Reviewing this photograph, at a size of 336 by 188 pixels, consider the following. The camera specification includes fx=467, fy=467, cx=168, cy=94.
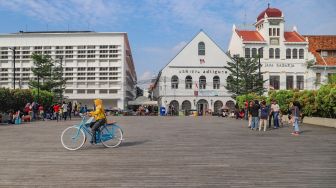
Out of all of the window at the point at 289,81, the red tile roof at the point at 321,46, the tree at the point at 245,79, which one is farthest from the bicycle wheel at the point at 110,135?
the red tile roof at the point at 321,46

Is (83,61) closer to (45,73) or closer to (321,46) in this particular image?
(45,73)

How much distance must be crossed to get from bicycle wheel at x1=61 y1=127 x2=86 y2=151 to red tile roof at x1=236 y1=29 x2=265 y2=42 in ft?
217

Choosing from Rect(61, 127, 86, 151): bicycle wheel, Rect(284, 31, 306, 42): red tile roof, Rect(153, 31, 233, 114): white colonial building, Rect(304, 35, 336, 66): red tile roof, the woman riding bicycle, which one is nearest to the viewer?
Rect(61, 127, 86, 151): bicycle wheel

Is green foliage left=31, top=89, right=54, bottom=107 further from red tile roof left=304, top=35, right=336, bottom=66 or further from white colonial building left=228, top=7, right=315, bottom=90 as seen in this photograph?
red tile roof left=304, top=35, right=336, bottom=66

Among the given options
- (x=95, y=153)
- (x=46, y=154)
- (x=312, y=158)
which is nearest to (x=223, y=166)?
(x=312, y=158)

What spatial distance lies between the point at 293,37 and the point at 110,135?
70014mm

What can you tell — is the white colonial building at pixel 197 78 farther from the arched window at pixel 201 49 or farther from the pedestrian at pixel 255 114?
the pedestrian at pixel 255 114

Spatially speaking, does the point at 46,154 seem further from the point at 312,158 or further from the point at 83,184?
the point at 312,158

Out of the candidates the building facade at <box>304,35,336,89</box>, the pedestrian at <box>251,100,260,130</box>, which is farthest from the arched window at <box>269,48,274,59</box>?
the pedestrian at <box>251,100,260,130</box>

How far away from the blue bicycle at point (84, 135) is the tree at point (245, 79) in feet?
180

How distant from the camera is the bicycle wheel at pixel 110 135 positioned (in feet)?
51.2

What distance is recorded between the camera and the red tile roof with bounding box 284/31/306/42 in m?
79.9

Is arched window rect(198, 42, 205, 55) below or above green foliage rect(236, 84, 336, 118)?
above

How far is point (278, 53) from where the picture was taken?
3125 inches
